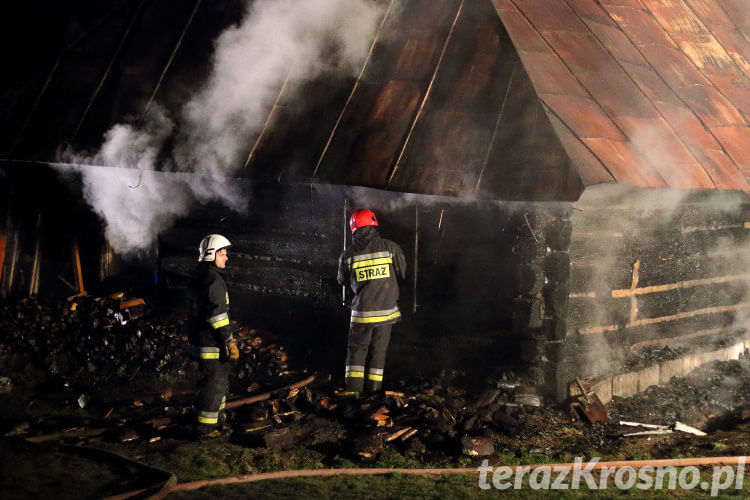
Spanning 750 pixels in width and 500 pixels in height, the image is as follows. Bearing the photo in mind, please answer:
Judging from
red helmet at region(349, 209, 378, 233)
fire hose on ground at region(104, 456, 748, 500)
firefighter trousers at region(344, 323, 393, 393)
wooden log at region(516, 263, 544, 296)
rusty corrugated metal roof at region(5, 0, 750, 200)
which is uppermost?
rusty corrugated metal roof at region(5, 0, 750, 200)

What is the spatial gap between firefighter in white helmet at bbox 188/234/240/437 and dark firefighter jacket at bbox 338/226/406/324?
158 centimetres

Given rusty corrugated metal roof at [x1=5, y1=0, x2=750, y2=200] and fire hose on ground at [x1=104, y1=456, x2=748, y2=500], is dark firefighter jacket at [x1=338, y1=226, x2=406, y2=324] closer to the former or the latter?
rusty corrugated metal roof at [x1=5, y1=0, x2=750, y2=200]

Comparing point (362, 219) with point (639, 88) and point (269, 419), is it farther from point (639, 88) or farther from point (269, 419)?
point (639, 88)

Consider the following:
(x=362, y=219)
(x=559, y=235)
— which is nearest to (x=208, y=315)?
(x=362, y=219)

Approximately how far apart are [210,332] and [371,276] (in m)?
1.95

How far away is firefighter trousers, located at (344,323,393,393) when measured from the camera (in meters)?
8.55

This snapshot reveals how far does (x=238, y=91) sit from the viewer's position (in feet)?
33.1

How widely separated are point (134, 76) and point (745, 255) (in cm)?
957

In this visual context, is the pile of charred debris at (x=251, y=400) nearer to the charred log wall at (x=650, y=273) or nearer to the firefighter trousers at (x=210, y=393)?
the firefighter trousers at (x=210, y=393)

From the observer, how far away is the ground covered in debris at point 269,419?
6.97 meters

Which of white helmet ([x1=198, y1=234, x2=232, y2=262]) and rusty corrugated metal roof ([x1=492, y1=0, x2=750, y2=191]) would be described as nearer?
white helmet ([x1=198, y1=234, x2=232, y2=262])

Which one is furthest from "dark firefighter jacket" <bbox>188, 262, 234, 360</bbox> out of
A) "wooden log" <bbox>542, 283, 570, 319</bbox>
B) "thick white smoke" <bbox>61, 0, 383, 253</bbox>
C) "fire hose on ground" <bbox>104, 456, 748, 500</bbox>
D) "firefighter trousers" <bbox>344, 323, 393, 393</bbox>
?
"wooden log" <bbox>542, 283, 570, 319</bbox>

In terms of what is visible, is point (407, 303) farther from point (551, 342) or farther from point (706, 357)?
point (706, 357)

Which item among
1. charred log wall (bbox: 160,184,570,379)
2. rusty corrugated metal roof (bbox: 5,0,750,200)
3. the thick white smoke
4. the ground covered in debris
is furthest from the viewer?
the thick white smoke
